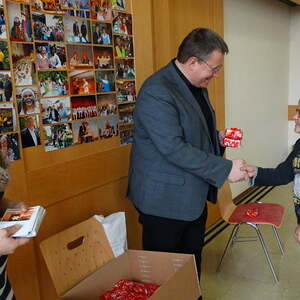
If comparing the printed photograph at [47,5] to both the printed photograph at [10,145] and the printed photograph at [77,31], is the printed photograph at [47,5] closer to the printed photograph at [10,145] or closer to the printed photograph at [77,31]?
the printed photograph at [77,31]

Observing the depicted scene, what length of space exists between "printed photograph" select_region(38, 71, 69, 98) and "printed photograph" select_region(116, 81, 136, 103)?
1.34 ft

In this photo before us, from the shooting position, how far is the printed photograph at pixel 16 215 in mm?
1253

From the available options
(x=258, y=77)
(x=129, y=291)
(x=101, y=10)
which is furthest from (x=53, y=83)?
(x=258, y=77)

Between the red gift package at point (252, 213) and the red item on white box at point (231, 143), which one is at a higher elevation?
the red item on white box at point (231, 143)

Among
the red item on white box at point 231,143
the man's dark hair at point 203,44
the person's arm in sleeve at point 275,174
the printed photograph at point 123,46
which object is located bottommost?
the person's arm in sleeve at point 275,174

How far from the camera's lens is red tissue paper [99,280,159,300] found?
1692mm

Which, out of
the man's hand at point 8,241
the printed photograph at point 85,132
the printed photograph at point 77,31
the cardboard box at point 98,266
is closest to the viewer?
the man's hand at point 8,241

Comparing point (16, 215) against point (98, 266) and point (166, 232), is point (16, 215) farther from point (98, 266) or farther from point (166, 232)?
point (166, 232)

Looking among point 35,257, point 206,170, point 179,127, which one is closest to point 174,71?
point 179,127

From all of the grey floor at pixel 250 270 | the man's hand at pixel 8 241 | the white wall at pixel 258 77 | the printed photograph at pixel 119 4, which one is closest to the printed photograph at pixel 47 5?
the printed photograph at pixel 119 4

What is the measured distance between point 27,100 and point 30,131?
0.15m

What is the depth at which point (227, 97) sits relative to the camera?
3910mm

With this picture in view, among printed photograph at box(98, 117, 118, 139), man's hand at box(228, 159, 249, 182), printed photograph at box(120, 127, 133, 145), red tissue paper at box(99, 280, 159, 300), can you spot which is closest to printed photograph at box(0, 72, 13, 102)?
printed photograph at box(98, 117, 118, 139)

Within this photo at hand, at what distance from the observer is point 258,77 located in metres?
4.62
